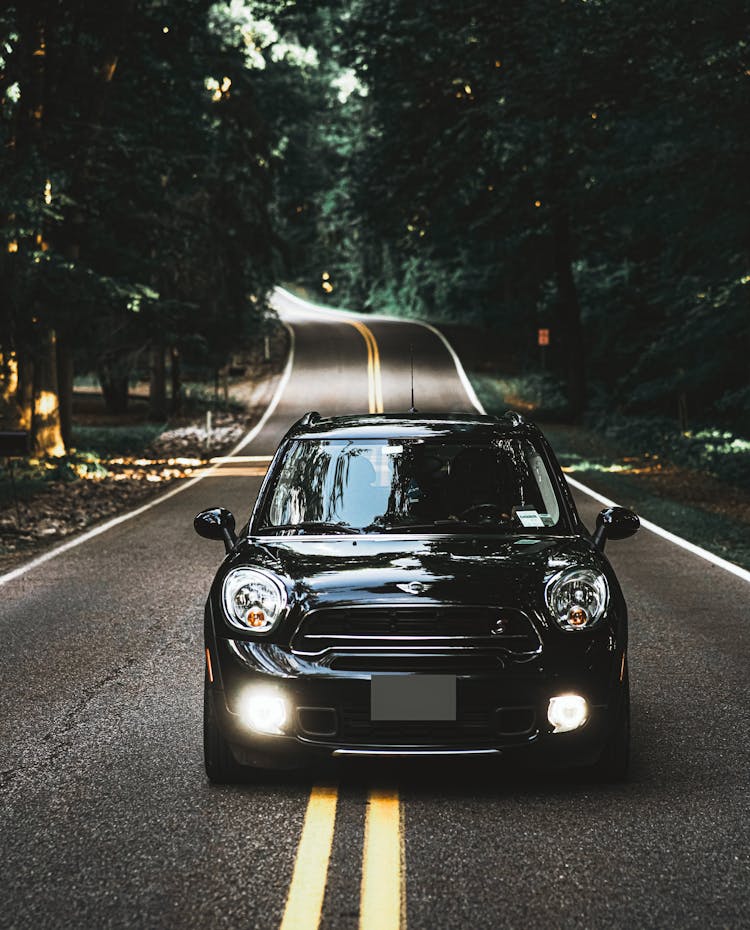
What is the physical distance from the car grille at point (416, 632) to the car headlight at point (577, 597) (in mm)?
170

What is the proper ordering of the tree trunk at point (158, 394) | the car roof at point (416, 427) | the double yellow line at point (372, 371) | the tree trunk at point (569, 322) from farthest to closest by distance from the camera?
the tree trunk at point (158, 394) → the double yellow line at point (372, 371) → the tree trunk at point (569, 322) → the car roof at point (416, 427)

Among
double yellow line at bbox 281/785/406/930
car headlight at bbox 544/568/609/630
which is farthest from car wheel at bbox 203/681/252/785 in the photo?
car headlight at bbox 544/568/609/630

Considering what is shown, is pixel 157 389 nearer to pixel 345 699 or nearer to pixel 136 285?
pixel 136 285

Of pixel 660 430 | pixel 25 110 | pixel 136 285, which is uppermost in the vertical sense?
pixel 25 110

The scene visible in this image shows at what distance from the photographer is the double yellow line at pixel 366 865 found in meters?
3.88

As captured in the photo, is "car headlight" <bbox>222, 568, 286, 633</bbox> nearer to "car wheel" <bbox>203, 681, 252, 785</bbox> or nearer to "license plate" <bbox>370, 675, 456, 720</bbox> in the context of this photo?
"car wheel" <bbox>203, 681, 252, 785</bbox>

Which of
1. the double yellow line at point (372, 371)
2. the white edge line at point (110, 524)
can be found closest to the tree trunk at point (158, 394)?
the white edge line at point (110, 524)

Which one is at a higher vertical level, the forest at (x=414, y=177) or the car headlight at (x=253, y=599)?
the forest at (x=414, y=177)

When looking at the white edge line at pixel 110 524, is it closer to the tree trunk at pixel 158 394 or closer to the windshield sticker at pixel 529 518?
the tree trunk at pixel 158 394

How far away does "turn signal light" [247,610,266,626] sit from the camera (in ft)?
16.8

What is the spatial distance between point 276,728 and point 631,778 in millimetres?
1592

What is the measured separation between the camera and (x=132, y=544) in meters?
13.9

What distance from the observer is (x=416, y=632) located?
496 centimetres

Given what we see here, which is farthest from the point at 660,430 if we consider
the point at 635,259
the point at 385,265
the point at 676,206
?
the point at 385,265
